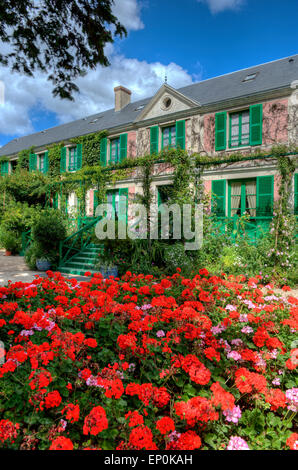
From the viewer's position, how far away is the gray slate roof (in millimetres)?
10797

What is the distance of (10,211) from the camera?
1259cm

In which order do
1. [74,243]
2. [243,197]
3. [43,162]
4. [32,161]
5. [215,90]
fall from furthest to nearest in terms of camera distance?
[32,161] → [43,162] → [215,90] → [243,197] → [74,243]

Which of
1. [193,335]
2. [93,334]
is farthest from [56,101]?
[193,335]

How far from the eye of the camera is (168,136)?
498 inches

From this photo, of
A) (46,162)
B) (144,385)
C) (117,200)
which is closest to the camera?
(144,385)

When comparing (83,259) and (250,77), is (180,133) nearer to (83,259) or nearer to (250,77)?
(250,77)

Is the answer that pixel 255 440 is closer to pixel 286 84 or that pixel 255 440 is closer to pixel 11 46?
pixel 11 46

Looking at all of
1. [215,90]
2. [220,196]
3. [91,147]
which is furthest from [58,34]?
[91,147]

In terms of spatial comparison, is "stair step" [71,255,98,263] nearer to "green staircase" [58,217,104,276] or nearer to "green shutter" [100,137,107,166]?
"green staircase" [58,217,104,276]

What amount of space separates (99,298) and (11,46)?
3772mm

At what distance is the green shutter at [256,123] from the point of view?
10.3 m

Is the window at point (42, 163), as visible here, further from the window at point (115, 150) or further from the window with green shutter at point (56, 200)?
the window at point (115, 150)

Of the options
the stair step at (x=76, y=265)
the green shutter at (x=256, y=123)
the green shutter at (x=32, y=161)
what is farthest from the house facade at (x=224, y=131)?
the stair step at (x=76, y=265)

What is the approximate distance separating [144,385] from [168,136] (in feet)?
40.4
